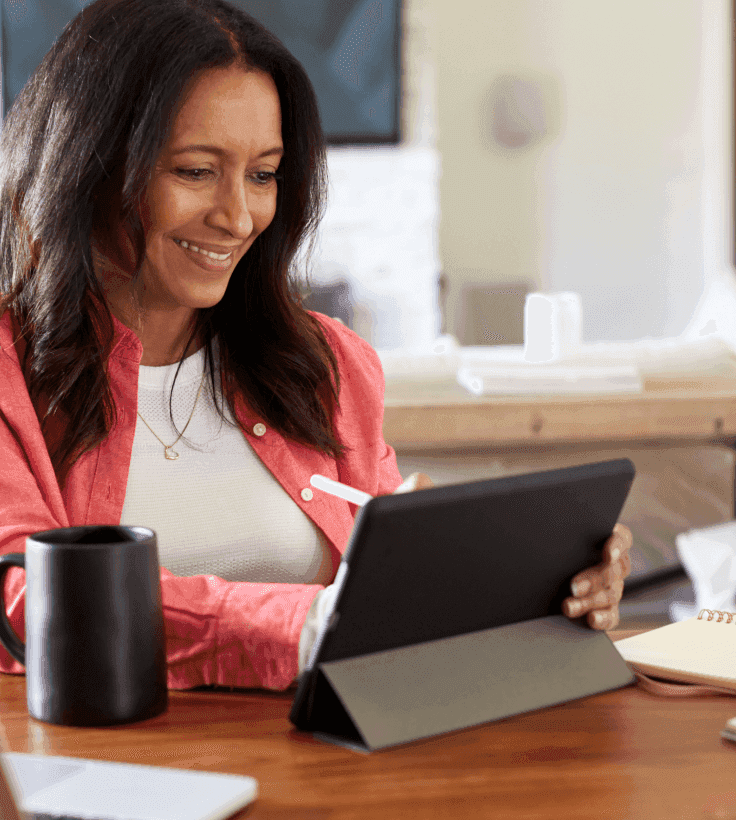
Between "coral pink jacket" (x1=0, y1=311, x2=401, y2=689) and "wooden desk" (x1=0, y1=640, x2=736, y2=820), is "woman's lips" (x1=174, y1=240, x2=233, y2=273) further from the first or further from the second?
"wooden desk" (x1=0, y1=640, x2=736, y2=820)

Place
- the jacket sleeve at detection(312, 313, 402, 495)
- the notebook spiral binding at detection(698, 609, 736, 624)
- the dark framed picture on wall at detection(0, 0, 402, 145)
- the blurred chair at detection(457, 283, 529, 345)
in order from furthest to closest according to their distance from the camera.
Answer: the blurred chair at detection(457, 283, 529, 345) < the dark framed picture on wall at detection(0, 0, 402, 145) < the jacket sleeve at detection(312, 313, 402, 495) < the notebook spiral binding at detection(698, 609, 736, 624)

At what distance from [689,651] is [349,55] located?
458 cm

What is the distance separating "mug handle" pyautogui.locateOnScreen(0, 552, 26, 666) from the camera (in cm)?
69

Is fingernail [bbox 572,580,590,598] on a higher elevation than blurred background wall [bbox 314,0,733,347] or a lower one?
lower

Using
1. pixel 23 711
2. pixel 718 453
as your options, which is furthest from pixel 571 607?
pixel 718 453

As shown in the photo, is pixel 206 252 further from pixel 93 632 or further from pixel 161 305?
pixel 93 632

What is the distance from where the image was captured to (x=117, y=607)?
63 centimetres

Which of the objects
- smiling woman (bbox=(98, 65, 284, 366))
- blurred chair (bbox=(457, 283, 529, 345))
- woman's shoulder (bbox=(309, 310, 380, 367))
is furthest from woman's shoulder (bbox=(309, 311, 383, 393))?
blurred chair (bbox=(457, 283, 529, 345))

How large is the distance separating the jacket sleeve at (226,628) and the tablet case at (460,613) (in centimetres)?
10

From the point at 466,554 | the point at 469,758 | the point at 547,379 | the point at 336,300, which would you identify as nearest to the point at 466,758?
the point at 469,758

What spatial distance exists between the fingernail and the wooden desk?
7cm

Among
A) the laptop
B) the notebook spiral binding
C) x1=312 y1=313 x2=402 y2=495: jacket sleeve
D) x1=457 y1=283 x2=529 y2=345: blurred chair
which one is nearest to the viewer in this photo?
the laptop

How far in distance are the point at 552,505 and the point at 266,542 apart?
1.51 feet

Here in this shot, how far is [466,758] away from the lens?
1.99 ft
